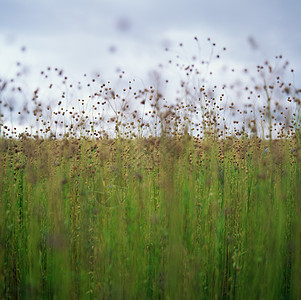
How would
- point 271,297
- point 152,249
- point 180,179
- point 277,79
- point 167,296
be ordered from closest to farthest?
point 167,296 → point 271,297 → point 152,249 → point 277,79 → point 180,179

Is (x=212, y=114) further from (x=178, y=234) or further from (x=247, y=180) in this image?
(x=178, y=234)

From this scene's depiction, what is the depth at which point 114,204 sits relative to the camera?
2430mm

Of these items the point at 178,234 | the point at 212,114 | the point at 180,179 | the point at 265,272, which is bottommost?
the point at 265,272

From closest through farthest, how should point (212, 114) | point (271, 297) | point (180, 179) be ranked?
point (271, 297), point (180, 179), point (212, 114)

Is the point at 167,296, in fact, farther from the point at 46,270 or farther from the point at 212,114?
the point at 212,114

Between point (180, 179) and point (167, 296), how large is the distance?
134cm

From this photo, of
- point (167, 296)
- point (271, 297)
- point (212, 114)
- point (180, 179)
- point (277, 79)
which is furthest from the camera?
point (212, 114)

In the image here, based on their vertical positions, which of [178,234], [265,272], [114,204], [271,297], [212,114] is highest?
[212,114]

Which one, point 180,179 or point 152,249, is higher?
point 180,179

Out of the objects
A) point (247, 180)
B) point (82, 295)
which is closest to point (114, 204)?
point (82, 295)

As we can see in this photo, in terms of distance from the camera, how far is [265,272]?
1.99m

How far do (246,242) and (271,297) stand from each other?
1.75ft

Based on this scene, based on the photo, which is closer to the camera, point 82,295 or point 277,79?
point 82,295

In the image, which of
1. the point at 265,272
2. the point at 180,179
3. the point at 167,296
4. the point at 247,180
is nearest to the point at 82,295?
the point at 167,296
